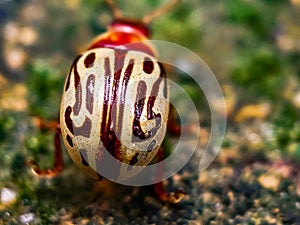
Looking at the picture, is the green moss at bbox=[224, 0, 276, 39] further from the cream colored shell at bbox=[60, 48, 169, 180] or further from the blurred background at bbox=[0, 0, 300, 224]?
the cream colored shell at bbox=[60, 48, 169, 180]

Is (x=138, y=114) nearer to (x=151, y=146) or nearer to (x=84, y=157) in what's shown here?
(x=151, y=146)

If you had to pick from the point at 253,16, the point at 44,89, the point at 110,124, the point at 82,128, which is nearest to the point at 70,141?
the point at 82,128

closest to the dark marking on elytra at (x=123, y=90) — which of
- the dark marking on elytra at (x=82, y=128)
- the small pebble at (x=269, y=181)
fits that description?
the dark marking on elytra at (x=82, y=128)

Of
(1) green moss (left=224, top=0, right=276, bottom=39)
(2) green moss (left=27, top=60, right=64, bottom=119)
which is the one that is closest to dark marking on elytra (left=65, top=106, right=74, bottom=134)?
(2) green moss (left=27, top=60, right=64, bottom=119)

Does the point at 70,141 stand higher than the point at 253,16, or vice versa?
the point at 253,16

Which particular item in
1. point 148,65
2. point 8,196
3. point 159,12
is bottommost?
point 8,196

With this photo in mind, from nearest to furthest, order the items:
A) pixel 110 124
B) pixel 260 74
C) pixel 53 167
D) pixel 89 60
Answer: pixel 110 124 → pixel 89 60 → pixel 53 167 → pixel 260 74

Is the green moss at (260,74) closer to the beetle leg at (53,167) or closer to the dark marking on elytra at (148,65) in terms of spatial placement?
the dark marking on elytra at (148,65)
